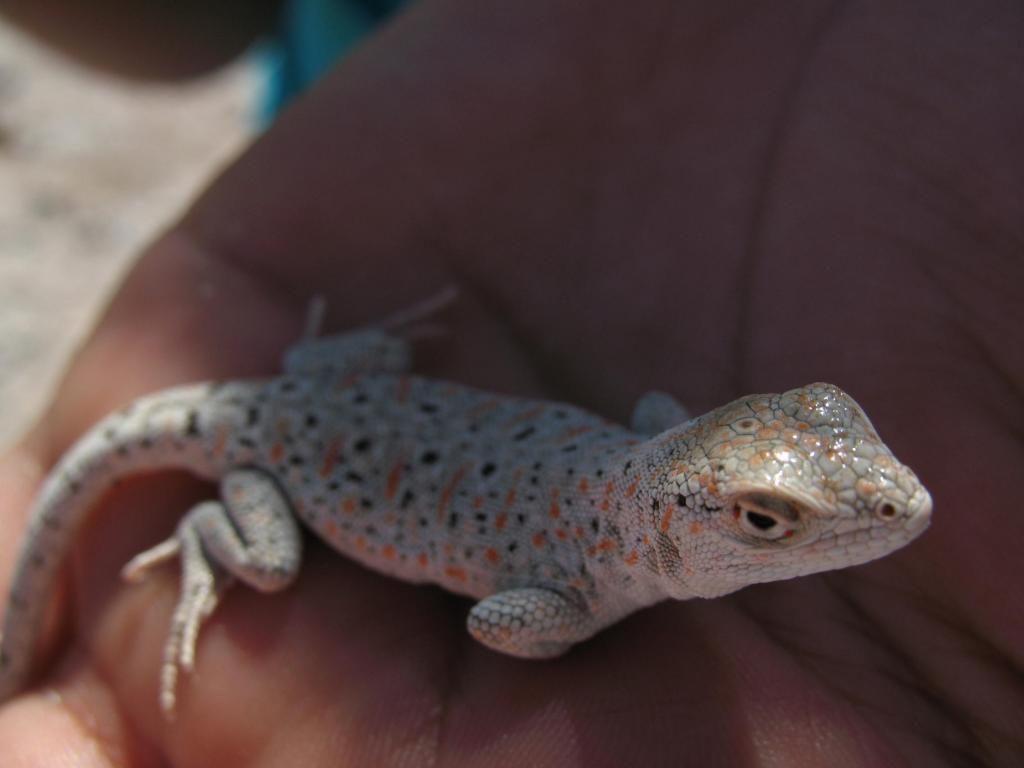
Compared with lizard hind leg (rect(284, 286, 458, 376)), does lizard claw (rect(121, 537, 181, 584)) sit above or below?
below

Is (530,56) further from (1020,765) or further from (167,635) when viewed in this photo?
(1020,765)

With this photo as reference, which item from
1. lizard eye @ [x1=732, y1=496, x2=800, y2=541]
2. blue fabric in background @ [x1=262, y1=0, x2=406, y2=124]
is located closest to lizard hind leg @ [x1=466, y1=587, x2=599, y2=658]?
lizard eye @ [x1=732, y1=496, x2=800, y2=541]

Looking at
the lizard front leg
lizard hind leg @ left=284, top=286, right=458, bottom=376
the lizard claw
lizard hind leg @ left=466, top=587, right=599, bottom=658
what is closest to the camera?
lizard hind leg @ left=466, top=587, right=599, bottom=658

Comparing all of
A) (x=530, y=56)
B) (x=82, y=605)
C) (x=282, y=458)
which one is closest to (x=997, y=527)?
(x=282, y=458)

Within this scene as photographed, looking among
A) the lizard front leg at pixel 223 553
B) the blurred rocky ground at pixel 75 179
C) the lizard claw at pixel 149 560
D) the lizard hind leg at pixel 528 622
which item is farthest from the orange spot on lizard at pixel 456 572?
the blurred rocky ground at pixel 75 179

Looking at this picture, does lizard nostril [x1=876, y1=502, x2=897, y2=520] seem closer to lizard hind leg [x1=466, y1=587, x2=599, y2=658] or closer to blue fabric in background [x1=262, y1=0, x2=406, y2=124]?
lizard hind leg [x1=466, y1=587, x2=599, y2=658]
